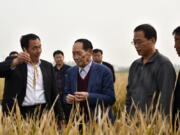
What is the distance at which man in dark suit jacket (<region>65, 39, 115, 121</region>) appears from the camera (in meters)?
3.49

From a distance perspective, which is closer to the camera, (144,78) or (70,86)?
(144,78)

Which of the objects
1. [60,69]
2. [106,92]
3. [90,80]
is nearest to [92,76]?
[90,80]

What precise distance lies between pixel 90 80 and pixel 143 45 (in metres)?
0.55

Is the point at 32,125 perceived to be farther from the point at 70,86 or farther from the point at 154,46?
the point at 154,46

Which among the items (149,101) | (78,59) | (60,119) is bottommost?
(60,119)

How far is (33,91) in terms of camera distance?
3.85m

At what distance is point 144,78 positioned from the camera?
10.9ft

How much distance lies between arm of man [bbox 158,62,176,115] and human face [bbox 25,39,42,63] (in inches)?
46.3

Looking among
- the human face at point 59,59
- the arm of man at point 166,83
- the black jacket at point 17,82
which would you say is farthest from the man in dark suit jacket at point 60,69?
the arm of man at point 166,83

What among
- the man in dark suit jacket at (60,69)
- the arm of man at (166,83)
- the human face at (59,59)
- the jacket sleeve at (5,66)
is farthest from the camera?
the human face at (59,59)

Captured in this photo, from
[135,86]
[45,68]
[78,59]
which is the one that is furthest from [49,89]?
[135,86]

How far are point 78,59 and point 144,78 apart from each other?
568mm

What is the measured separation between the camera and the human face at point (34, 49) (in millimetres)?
3795

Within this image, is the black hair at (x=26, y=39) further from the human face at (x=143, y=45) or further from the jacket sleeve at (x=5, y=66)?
the human face at (x=143, y=45)
